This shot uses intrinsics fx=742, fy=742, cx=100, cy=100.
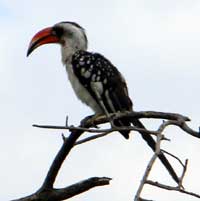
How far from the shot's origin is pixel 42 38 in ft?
24.3

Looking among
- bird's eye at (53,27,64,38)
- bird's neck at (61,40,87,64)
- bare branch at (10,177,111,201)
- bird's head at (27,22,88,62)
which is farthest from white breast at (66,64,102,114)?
bare branch at (10,177,111,201)

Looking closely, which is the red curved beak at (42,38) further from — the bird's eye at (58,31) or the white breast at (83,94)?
the white breast at (83,94)

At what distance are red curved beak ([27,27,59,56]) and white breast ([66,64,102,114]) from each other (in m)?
0.48

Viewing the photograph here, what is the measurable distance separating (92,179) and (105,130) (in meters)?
1.27

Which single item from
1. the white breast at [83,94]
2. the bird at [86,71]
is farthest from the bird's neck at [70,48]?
the white breast at [83,94]

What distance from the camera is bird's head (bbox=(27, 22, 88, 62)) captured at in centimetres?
743

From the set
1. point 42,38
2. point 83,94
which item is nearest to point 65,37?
point 42,38

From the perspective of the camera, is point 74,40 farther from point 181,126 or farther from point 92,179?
point 181,126

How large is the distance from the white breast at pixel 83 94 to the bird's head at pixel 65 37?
1.37 ft

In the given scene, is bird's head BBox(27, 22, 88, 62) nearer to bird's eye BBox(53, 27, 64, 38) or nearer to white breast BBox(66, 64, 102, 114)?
bird's eye BBox(53, 27, 64, 38)

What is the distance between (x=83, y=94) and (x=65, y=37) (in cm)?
87

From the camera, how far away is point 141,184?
2.84 m

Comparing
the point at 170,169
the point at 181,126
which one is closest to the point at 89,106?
the point at 170,169

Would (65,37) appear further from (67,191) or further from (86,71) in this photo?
(67,191)
